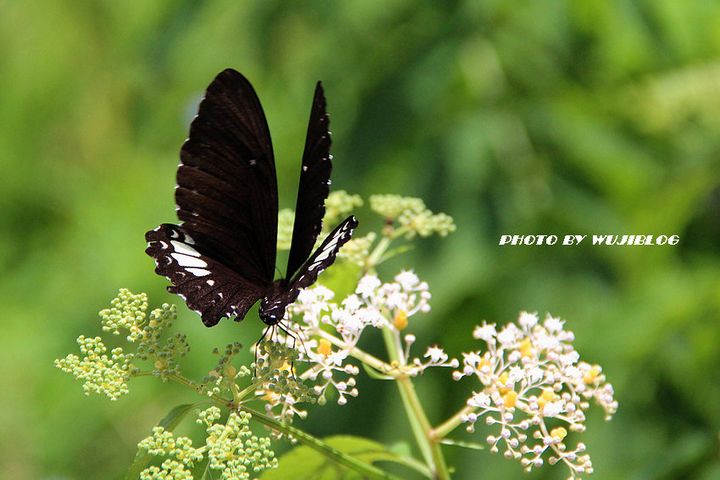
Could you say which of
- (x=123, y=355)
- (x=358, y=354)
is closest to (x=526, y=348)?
(x=358, y=354)

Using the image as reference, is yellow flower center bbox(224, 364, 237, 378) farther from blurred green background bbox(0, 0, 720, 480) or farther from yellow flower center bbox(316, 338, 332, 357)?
blurred green background bbox(0, 0, 720, 480)

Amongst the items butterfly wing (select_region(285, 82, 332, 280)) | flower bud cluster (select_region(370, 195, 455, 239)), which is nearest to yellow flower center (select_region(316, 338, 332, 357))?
butterfly wing (select_region(285, 82, 332, 280))

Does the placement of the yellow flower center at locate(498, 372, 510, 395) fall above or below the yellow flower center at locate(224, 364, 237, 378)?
above

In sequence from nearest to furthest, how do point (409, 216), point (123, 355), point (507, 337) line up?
point (123, 355), point (507, 337), point (409, 216)

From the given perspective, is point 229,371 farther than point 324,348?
No

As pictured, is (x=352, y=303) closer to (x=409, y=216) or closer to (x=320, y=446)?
(x=320, y=446)

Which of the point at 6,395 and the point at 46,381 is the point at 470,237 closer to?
the point at 46,381

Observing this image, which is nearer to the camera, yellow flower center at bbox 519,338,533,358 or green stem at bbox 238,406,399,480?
green stem at bbox 238,406,399,480
